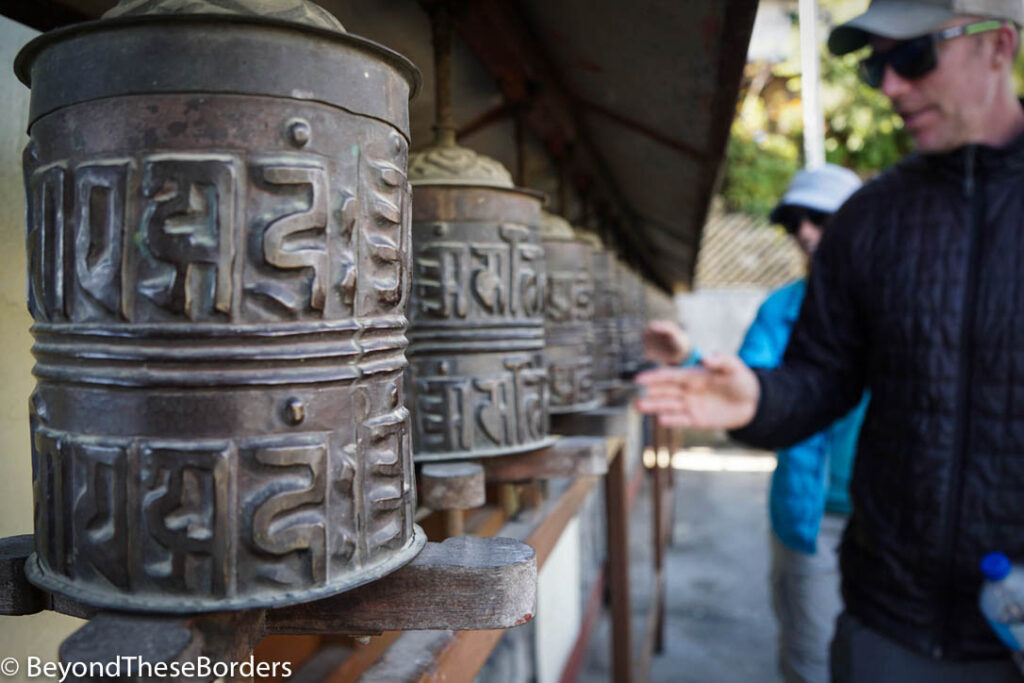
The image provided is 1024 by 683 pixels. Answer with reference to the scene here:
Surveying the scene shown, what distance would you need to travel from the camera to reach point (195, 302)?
0.69m

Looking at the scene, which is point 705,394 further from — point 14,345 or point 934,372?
point 14,345

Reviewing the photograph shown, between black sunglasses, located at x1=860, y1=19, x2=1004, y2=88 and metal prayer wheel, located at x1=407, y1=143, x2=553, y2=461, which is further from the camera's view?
black sunglasses, located at x1=860, y1=19, x2=1004, y2=88

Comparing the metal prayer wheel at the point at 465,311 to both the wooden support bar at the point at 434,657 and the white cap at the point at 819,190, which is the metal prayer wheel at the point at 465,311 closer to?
the wooden support bar at the point at 434,657

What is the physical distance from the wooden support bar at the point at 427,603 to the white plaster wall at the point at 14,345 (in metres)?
0.59

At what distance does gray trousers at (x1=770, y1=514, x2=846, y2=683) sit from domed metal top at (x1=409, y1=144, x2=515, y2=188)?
2.25 meters

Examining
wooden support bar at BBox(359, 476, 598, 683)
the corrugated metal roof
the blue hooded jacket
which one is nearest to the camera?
wooden support bar at BBox(359, 476, 598, 683)

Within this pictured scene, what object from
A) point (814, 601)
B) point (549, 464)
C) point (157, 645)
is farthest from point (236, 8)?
point (814, 601)

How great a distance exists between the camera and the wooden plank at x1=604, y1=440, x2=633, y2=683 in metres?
3.21

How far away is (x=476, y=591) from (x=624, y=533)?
2462mm

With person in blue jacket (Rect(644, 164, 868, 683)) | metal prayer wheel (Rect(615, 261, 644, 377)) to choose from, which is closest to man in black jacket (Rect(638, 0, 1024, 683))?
person in blue jacket (Rect(644, 164, 868, 683))

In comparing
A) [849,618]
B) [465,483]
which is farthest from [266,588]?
[849,618]

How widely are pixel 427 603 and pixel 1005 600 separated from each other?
128 cm

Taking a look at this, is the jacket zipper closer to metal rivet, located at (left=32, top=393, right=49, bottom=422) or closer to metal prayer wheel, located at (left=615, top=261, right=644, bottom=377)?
metal rivet, located at (left=32, top=393, right=49, bottom=422)

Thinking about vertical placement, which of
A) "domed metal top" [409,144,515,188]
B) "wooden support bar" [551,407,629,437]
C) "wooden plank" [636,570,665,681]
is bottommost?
"wooden plank" [636,570,665,681]
